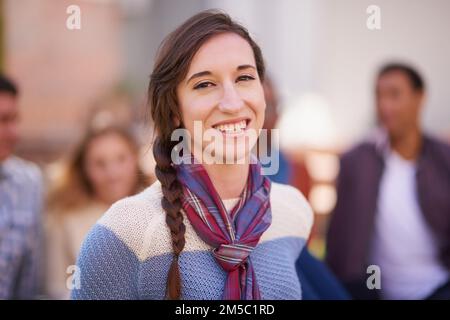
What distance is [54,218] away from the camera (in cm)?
391

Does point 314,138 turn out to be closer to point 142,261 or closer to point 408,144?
point 408,144

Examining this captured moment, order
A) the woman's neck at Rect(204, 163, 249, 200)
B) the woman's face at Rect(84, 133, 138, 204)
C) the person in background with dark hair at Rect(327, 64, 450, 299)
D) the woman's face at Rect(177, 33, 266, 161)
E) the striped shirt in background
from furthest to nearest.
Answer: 1. the woman's face at Rect(84, 133, 138, 204)
2. the person in background with dark hair at Rect(327, 64, 450, 299)
3. the striped shirt in background
4. the woman's neck at Rect(204, 163, 249, 200)
5. the woman's face at Rect(177, 33, 266, 161)

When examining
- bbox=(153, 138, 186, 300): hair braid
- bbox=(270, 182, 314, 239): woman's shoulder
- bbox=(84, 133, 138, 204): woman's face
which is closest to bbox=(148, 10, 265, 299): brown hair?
bbox=(153, 138, 186, 300): hair braid

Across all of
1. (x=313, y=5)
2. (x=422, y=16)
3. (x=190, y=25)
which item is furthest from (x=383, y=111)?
Answer: (x=313, y=5)

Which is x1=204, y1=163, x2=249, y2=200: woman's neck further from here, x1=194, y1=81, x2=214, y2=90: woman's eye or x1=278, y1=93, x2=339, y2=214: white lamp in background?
x1=278, y1=93, x2=339, y2=214: white lamp in background

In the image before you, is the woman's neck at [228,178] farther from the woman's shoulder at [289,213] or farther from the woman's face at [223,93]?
the woman's shoulder at [289,213]

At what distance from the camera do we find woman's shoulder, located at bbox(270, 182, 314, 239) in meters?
2.19

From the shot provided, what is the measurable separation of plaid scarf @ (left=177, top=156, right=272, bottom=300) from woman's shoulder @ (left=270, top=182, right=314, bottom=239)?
16 cm

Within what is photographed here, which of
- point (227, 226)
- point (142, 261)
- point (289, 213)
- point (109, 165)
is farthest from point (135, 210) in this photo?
point (109, 165)

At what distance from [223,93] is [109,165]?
2.00m

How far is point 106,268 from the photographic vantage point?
1960 millimetres

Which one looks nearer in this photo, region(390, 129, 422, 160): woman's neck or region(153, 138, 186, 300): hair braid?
region(153, 138, 186, 300): hair braid

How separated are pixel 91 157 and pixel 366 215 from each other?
60.9 inches

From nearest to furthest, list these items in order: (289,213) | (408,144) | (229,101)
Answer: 1. (229,101)
2. (289,213)
3. (408,144)
